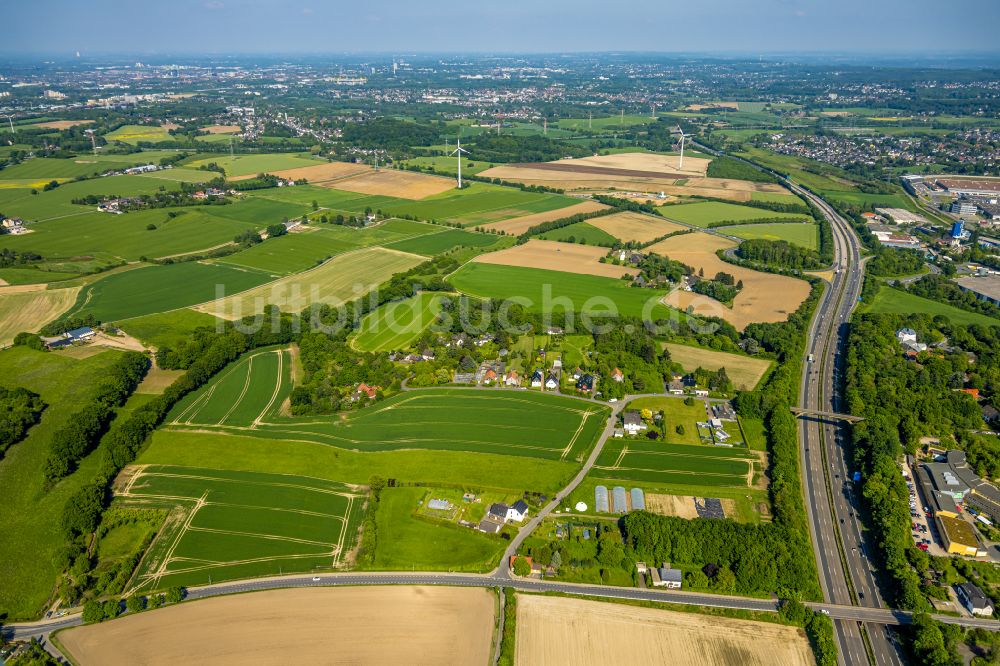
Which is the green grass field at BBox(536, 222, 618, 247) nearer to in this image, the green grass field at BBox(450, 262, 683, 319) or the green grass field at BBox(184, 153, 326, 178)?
the green grass field at BBox(450, 262, 683, 319)

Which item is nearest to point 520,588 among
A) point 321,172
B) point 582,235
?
point 582,235

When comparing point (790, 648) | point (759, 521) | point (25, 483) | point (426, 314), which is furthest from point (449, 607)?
point (426, 314)

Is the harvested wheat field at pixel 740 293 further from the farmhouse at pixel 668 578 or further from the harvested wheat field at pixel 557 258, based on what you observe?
the farmhouse at pixel 668 578

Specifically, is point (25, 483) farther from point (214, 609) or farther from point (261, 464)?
point (214, 609)

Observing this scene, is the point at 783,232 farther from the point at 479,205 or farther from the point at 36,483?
the point at 36,483

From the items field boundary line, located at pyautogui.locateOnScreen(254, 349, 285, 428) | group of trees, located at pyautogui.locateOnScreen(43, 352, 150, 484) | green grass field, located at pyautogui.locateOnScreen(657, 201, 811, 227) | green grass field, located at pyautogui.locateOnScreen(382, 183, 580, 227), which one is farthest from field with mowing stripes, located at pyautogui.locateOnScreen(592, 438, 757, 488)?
green grass field, located at pyautogui.locateOnScreen(657, 201, 811, 227)
